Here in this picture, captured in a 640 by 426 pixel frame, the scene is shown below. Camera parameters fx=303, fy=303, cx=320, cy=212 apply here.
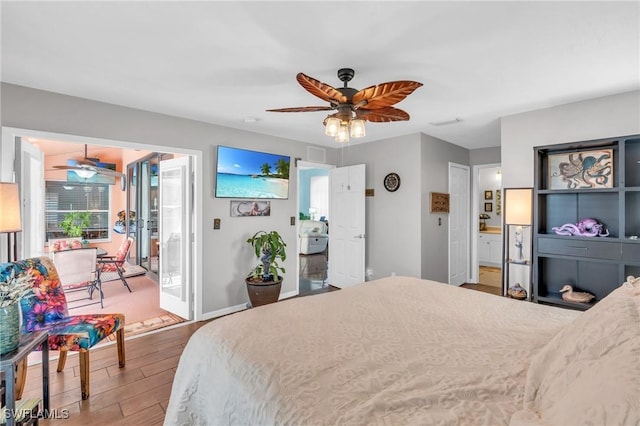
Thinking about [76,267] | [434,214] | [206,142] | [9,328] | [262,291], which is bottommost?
[262,291]

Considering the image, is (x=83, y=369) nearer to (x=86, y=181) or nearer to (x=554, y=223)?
(x=554, y=223)

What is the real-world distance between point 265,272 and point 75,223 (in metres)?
5.45

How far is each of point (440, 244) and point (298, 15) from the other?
394cm

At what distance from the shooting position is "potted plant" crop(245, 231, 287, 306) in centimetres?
385

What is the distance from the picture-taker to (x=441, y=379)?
44.2 inches

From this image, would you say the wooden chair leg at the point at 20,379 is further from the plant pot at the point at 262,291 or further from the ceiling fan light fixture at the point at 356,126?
the ceiling fan light fixture at the point at 356,126

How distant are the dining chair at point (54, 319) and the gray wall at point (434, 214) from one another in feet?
12.3

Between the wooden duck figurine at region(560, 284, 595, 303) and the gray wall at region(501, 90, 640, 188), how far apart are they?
1.14 m

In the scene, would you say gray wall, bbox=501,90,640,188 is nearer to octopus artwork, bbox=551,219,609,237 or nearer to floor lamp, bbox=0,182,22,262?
octopus artwork, bbox=551,219,609,237

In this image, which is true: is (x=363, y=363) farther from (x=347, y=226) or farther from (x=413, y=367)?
(x=347, y=226)

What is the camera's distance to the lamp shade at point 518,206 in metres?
3.18

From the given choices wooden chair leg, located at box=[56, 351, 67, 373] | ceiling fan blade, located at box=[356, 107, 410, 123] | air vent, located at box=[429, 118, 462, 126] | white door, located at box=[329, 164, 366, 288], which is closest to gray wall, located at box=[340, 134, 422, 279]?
white door, located at box=[329, 164, 366, 288]

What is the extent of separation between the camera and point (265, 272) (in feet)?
13.1

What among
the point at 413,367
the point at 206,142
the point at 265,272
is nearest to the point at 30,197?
the point at 206,142
